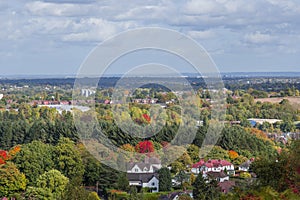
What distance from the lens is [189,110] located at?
39.9 m

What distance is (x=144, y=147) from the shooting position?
1262 inches

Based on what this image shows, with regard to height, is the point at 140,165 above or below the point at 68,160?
below

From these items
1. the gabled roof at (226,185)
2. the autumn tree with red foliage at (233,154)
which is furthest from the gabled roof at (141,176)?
the autumn tree with red foliage at (233,154)

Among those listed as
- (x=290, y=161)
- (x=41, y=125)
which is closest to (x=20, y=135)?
(x=41, y=125)

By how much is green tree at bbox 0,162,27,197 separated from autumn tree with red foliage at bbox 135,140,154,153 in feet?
27.7

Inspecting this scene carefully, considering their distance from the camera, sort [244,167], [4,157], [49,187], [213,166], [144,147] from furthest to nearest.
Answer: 1. [144,147]
2. [244,167]
3. [213,166]
4. [4,157]
5. [49,187]

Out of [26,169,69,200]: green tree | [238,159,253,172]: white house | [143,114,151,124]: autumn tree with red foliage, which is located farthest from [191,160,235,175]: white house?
[26,169,69,200]: green tree

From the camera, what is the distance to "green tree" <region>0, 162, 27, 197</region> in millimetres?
23641

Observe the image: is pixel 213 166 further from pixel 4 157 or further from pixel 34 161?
pixel 4 157

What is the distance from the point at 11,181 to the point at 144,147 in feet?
31.9

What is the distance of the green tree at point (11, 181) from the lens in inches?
931

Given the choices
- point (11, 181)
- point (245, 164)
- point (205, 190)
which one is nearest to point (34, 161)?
point (11, 181)

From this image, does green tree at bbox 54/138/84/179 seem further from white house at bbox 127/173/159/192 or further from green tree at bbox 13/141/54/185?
white house at bbox 127/173/159/192

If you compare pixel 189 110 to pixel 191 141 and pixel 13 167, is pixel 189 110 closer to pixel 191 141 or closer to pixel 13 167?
pixel 191 141
